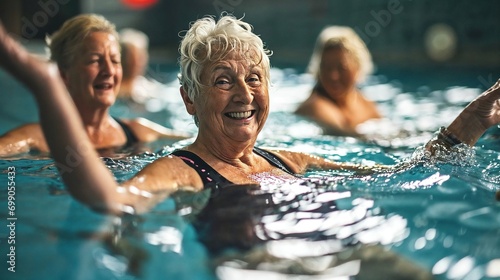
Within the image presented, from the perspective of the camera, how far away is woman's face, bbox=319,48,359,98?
16.7ft

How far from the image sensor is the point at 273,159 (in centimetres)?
296

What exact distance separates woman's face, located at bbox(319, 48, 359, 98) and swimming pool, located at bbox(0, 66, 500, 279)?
85.7 inches

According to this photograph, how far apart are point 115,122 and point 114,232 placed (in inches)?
76.3

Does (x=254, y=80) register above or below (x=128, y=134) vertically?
above

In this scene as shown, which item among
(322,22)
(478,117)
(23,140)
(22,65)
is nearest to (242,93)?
(22,65)

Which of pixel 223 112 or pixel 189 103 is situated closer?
pixel 223 112

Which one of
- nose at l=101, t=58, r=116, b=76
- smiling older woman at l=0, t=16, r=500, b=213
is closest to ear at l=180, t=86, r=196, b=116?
smiling older woman at l=0, t=16, r=500, b=213

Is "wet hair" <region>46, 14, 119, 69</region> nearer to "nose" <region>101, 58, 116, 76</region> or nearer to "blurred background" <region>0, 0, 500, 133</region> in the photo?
"nose" <region>101, 58, 116, 76</region>

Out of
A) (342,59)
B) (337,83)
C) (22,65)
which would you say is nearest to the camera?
(22,65)

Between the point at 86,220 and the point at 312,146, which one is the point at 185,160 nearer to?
the point at 86,220

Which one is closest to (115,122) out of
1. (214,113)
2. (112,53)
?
(112,53)

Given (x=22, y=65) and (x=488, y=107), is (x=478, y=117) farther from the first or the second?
(x=22, y=65)

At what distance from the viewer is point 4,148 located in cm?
346

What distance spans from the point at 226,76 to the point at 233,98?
93 mm
